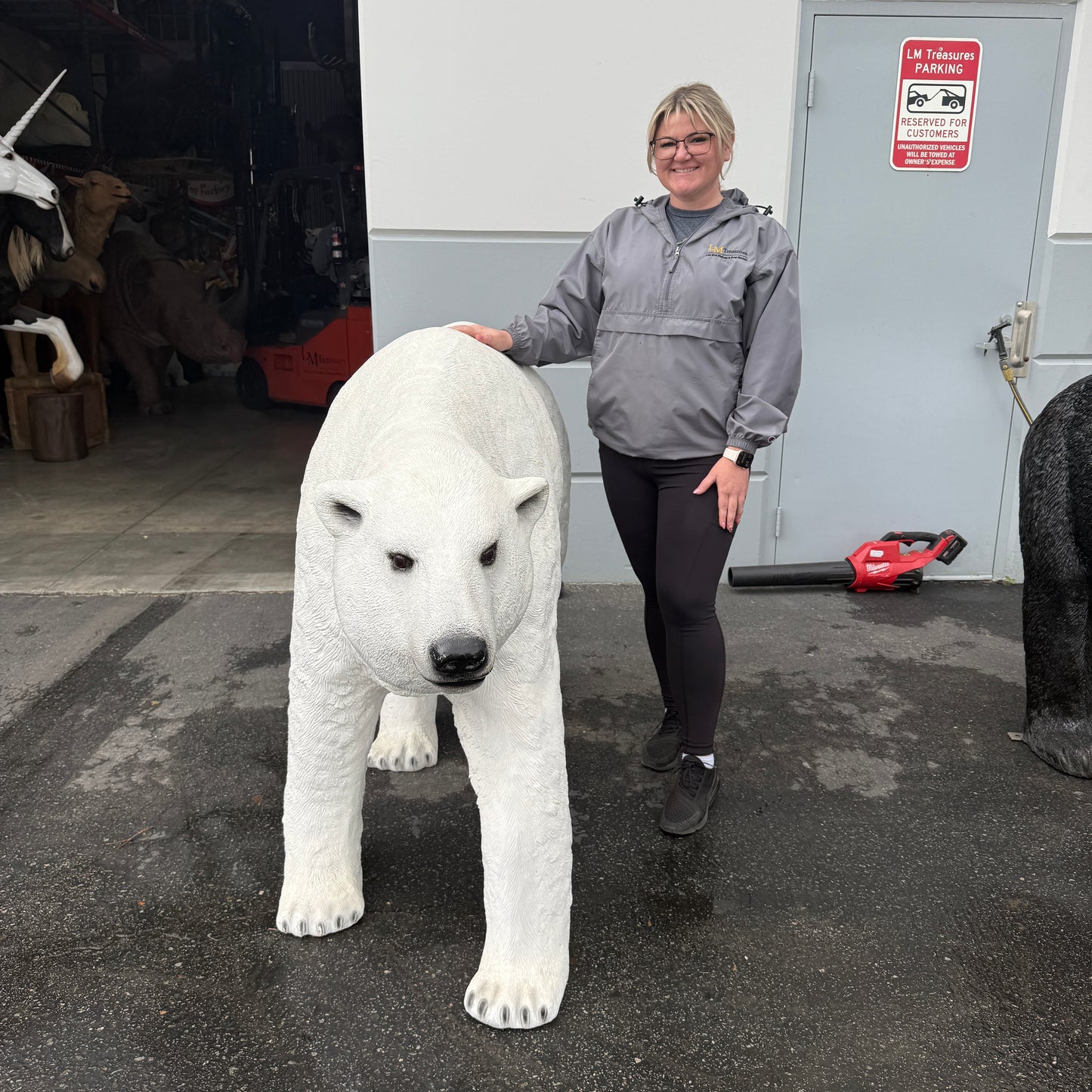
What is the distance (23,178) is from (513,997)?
6.40 metres

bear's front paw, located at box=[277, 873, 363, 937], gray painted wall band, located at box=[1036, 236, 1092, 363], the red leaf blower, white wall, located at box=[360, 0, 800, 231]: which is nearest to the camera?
bear's front paw, located at box=[277, 873, 363, 937]

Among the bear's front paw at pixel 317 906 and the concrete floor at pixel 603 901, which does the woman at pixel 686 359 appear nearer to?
the concrete floor at pixel 603 901

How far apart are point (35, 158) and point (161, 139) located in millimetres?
1382

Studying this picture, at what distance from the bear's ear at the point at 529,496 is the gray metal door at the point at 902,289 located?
2935 mm

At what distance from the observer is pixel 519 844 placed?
196cm

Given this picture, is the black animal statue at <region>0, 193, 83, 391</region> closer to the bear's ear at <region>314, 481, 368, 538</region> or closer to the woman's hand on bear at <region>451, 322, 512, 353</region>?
the woman's hand on bear at <region>451, 322, 512, 353</region>

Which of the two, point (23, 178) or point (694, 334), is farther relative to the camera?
point (23, 178)

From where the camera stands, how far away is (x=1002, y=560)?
15.2 ft

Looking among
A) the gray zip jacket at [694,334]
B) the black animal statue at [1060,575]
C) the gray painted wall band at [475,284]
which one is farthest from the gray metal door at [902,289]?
the gray zip jacket at [694,334]

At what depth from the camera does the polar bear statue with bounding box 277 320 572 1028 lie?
5.15 ft

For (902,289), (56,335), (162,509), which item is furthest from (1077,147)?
(56,335)

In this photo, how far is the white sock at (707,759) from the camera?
268 cm

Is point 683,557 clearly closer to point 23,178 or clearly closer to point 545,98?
point 545,98

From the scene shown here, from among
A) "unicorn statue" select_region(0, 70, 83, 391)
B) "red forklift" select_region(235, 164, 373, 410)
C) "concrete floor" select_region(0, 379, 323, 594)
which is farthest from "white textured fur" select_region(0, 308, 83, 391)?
"red forklift" select_region(235, 164, 373, 410)
